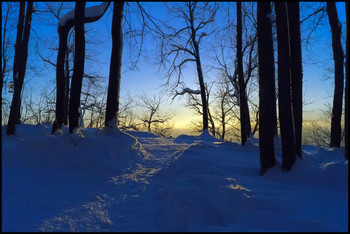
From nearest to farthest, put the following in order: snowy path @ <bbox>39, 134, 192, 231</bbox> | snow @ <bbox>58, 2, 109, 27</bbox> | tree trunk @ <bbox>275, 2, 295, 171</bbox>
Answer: snowy path @ <bbox>39, 134, 192, 231</bbox> → tree trunk @ <bbox>275, 2, 295, 171</bbox> → snow @ <bbox>58, 2, 109, 27</bbox>

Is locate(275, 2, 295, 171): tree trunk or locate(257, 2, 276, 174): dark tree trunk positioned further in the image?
locate(257, 2, 276, 174): dark tree trunk

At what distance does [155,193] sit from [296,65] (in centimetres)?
437

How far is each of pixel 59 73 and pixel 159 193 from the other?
231 inches

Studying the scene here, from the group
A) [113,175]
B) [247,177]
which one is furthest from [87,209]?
[247,177]

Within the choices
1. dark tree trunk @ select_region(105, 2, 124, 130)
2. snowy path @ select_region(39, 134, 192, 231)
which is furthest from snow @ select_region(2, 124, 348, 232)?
dark tree trunk @ select_region(105, 2, 124, 130)

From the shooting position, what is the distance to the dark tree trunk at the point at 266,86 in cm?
521

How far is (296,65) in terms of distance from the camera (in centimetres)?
551

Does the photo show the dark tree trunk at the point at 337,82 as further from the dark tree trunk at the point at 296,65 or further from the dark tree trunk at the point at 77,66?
the dark tree trunk at the point at 77,66

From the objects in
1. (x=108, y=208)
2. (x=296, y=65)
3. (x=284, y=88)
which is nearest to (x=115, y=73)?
(x=108, y=208)

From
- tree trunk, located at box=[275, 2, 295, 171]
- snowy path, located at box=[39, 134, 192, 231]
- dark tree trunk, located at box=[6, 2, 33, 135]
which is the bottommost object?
snowy path, located at box=[39, 134, 192, 231]

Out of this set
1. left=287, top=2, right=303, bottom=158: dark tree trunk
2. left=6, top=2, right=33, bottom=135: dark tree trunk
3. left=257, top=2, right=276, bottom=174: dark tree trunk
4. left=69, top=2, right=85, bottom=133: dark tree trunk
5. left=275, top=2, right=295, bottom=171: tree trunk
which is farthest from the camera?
left=6, top=2, right=33, bottom=135: dark tree trunk

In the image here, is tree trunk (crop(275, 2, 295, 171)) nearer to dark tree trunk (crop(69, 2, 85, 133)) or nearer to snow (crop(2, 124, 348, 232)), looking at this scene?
snow (crop(2, 124, 348, 232))

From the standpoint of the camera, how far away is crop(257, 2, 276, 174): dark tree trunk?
5.21 metres

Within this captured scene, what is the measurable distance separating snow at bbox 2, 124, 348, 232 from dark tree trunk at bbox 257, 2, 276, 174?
371mm
